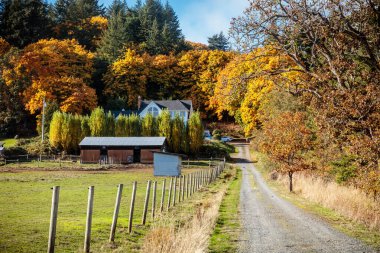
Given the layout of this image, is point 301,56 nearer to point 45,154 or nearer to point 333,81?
point 333,81

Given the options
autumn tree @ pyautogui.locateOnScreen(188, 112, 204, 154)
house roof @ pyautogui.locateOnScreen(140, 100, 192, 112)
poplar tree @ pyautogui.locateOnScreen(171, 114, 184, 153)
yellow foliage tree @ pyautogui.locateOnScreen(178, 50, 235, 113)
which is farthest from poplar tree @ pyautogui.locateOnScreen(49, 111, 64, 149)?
yellow foliage tree @ pyautogui.locateOnScreen(178, 50, 235, 113)

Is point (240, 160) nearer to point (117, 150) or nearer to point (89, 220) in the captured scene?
point (117, 150)

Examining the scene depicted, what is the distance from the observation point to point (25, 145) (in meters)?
61.5

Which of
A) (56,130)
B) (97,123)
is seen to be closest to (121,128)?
(97,123)

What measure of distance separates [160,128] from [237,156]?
48.9 feet

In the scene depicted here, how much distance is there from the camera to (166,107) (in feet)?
251

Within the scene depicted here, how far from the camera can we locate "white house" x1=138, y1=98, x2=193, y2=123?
253ft

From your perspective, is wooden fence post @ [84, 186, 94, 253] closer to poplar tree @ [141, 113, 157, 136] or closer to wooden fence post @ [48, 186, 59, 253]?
wooden fence post @ [48, 186, 59, 253]

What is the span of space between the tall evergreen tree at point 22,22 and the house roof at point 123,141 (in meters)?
42.4

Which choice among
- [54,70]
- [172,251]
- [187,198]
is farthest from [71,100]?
[172,251]

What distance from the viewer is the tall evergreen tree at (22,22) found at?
84812 millimetres

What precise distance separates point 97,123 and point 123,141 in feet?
23.8

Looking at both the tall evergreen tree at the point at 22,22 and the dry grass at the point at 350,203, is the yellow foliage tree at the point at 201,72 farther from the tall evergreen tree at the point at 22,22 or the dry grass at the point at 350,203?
the dry grass at the point at 350,203

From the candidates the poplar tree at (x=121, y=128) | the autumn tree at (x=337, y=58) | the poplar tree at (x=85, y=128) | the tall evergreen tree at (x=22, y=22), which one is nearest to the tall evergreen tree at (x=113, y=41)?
the tall evergreen tree at (x=22, y=22)
